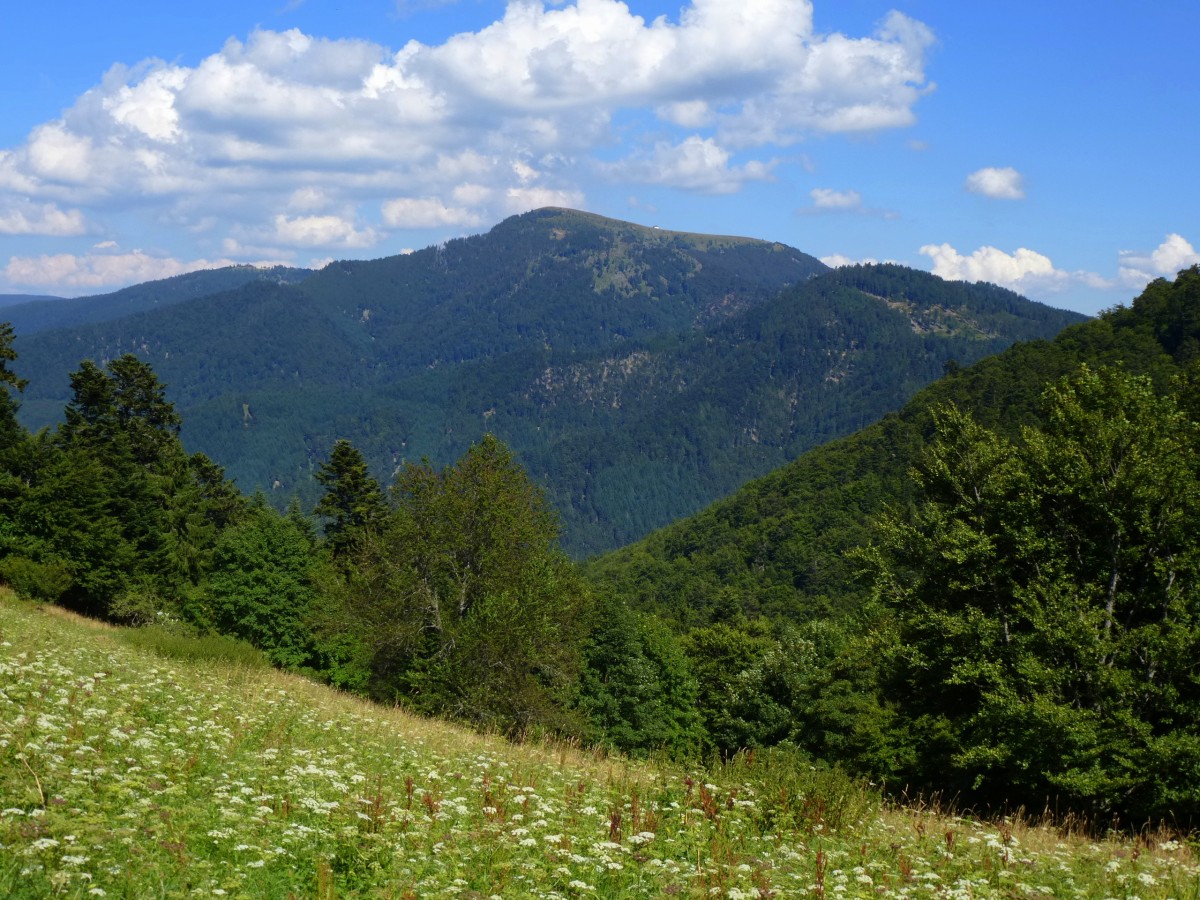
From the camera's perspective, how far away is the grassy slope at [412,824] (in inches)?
232

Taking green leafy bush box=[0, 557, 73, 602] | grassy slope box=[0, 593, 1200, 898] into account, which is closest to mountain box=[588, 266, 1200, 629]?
green leafy bush box=[0, 557, 73, 602]

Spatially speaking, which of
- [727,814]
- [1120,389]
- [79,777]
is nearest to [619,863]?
[727,814]

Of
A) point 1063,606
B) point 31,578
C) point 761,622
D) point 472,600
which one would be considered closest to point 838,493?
point 761,622

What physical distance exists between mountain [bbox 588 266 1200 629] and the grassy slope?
85.4 m

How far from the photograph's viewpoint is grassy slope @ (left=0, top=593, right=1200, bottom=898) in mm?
5898

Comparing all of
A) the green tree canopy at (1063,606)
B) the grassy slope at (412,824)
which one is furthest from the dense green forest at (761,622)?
the grassy slope at (412,824)

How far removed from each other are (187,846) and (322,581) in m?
37.0

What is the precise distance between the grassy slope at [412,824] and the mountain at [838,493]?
85.4 metres

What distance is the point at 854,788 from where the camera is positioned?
10055mm

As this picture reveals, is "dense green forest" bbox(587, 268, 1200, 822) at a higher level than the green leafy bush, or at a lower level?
higher

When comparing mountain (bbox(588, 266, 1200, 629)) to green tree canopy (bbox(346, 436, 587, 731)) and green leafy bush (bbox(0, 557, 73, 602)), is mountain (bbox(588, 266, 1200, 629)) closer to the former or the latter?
green tree canopy (bbox(346, 436, 587, 731))

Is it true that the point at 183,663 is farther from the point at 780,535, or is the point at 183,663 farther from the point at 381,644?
the point at 780,535

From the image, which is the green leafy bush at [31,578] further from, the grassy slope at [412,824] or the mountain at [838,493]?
the mountain at [838,493]

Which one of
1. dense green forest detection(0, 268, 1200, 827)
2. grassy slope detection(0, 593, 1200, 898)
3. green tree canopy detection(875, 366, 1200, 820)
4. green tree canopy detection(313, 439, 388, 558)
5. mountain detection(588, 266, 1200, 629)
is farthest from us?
mountain detection(588, 266, 1200, 629)
